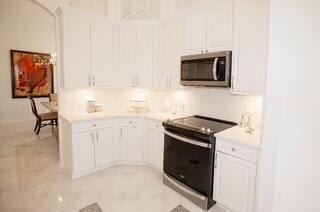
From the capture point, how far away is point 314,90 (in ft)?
3.08

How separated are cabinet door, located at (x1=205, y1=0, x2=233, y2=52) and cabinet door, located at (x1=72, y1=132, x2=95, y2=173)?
2.26m

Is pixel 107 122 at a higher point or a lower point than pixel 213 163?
higher

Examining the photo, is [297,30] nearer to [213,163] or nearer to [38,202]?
[213,163]

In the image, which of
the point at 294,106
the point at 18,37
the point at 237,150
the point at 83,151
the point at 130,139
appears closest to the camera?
the point at 294,106

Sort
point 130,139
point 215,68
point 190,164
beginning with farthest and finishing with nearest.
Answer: point 130,139 < point 190,164 < point 215,68

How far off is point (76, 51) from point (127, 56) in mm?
865

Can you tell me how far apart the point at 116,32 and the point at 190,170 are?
2635 mm

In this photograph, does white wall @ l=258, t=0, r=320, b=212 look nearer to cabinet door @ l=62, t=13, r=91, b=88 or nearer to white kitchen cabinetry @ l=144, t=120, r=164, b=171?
white kitchen cabinetry @ l=144, t=120, r=164, b=171

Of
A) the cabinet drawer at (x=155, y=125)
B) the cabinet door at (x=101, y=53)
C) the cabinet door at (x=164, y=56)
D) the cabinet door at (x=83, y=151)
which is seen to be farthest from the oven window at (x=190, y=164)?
the cabinet door at (x=101, y=53)

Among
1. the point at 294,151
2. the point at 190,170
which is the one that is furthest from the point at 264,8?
the point at 190,170

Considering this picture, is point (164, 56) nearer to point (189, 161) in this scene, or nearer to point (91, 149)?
point (189, 161)

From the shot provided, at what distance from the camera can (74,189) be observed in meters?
2.77

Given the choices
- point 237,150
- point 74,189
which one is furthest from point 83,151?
point 237,150

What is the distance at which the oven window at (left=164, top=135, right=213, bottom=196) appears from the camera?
232 centimetres
